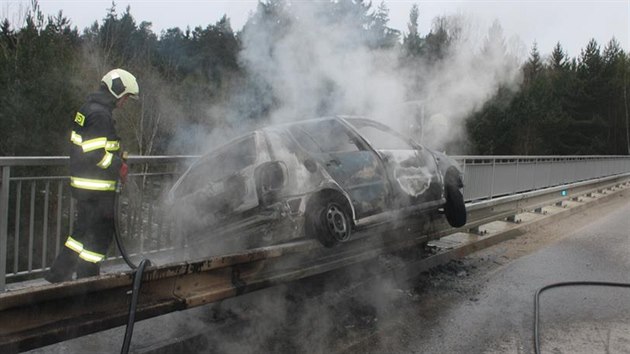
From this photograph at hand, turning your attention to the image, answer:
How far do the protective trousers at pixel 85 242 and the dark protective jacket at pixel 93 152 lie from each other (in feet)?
0.29

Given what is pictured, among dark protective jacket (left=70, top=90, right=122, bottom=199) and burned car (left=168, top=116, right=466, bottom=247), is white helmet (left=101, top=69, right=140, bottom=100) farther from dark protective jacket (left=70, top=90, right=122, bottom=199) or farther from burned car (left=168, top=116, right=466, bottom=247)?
burned car (left=168, top=116, right=466, bottom=247)

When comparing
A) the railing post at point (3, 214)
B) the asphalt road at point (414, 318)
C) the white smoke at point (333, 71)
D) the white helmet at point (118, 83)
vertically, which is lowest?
the asphalt road at point (414, 318)

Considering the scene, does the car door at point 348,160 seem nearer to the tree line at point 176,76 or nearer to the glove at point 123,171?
the glove at point 123,171

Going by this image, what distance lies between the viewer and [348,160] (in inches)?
180

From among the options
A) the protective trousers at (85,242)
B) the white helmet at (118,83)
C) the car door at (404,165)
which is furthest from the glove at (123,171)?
the car door at (404,165)

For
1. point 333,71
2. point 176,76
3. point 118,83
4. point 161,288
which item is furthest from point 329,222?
point 176,76

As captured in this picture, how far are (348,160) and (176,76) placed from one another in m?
6.40

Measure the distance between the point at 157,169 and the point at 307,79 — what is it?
2.45 meters

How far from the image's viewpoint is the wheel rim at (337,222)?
163 inches

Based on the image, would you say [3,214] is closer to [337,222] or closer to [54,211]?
[54,211]

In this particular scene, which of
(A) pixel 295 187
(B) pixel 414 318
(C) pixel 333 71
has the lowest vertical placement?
(B) pixel 414 318

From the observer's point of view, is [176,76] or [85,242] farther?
[176,76]

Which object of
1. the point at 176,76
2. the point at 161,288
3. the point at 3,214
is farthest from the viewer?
the point at 176,76

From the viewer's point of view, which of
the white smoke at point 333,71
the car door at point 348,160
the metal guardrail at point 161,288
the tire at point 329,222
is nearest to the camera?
the metal guardrail at point 161,288
